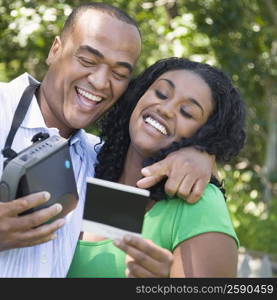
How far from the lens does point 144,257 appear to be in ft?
7.02

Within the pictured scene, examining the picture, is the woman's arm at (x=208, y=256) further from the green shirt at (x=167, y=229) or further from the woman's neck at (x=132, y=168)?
the woman's neck at (x=132, y=168)

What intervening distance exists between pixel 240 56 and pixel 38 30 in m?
2.24

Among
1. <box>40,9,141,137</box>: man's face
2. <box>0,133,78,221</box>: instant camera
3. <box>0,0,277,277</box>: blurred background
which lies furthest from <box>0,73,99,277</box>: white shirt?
<box>0,0,277,277</box>: blurred background

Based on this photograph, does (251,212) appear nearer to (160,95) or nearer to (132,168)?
(132,168)

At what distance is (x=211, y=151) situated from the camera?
2.74m

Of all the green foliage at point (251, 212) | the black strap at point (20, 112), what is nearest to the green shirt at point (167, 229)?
the black strap at point (20, 112)

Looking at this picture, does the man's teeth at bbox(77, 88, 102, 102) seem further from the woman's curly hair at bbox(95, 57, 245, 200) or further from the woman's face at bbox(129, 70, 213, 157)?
the woman's face at bbox(129, 70, 213, 157)

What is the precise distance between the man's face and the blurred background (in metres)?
1.75

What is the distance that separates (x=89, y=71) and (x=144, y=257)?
1.15m

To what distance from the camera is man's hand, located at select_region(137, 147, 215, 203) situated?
99.9 inches

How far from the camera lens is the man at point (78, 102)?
2.57 metres
